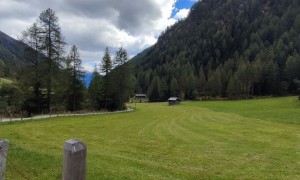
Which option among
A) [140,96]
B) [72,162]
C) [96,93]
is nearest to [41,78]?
[96,93]

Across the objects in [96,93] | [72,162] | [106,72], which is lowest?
[72,162]

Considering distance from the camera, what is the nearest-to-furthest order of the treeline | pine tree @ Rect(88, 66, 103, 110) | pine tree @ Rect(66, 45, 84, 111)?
the treeline
pine tree @ Rect(66, 45, 84, 111)
pine tree @ Rect(88, 66, 103, 110)

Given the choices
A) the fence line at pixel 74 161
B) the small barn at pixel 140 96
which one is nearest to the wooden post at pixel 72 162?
the fence line at pixel 74 161

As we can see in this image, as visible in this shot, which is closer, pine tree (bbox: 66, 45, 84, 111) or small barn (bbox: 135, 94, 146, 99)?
pine tree (bbox: 66, 45, 84, 111)

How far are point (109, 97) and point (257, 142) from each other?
58831 mm

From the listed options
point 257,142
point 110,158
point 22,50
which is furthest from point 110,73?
point 110,158

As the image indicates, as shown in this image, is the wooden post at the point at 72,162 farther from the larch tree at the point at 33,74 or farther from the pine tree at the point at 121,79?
the pine tree at the point at 121,79

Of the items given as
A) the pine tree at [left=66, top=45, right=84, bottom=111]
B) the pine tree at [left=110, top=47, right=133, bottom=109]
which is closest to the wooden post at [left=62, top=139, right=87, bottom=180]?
the pine tree at [left=66, top=45, right=84, bottom=111]

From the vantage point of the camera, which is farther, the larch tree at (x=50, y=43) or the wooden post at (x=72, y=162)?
the larch tree at (x=50, y=43)

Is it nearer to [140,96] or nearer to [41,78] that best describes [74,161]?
[41,78]

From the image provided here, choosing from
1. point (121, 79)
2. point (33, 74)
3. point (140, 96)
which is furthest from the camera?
point (140, 96)

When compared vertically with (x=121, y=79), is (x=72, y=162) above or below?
below

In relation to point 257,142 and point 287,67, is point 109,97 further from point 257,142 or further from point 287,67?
point 287,67

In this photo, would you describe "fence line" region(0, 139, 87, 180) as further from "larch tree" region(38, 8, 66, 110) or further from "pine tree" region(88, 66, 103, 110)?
"pine tree" region(88, 66, 103, 110)
